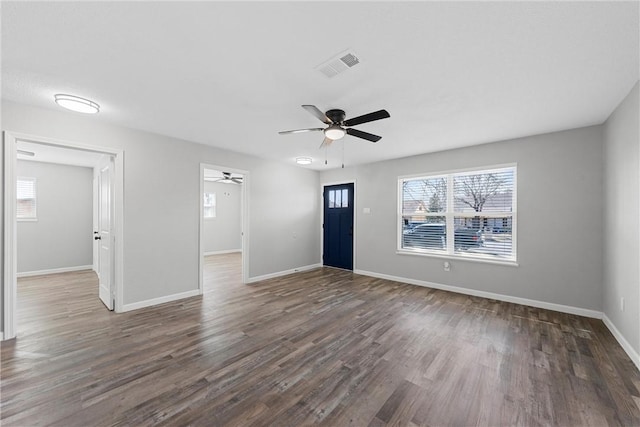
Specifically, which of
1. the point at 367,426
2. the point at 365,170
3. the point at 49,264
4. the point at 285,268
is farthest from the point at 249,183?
the point at 49,264

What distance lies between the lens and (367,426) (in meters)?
1.65

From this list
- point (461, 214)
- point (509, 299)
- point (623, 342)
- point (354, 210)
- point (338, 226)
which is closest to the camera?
point (623, 342)

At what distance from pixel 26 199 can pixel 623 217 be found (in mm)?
10256

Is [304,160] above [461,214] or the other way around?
above

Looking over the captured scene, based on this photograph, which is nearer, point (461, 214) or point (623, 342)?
point (623, 342)

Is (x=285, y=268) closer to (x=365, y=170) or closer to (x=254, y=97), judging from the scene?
(x=365, y=170)

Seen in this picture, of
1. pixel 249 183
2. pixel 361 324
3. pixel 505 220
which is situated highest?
pixel 249 183

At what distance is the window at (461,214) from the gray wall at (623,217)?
41.2 inches

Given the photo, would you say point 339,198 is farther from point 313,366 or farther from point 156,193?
point 313,366

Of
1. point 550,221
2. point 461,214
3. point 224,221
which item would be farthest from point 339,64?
point 224,221

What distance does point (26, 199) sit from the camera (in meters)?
5.58

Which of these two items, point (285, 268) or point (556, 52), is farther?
point (285, 268)

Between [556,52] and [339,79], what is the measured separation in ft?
5.54

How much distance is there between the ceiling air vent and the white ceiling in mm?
58
